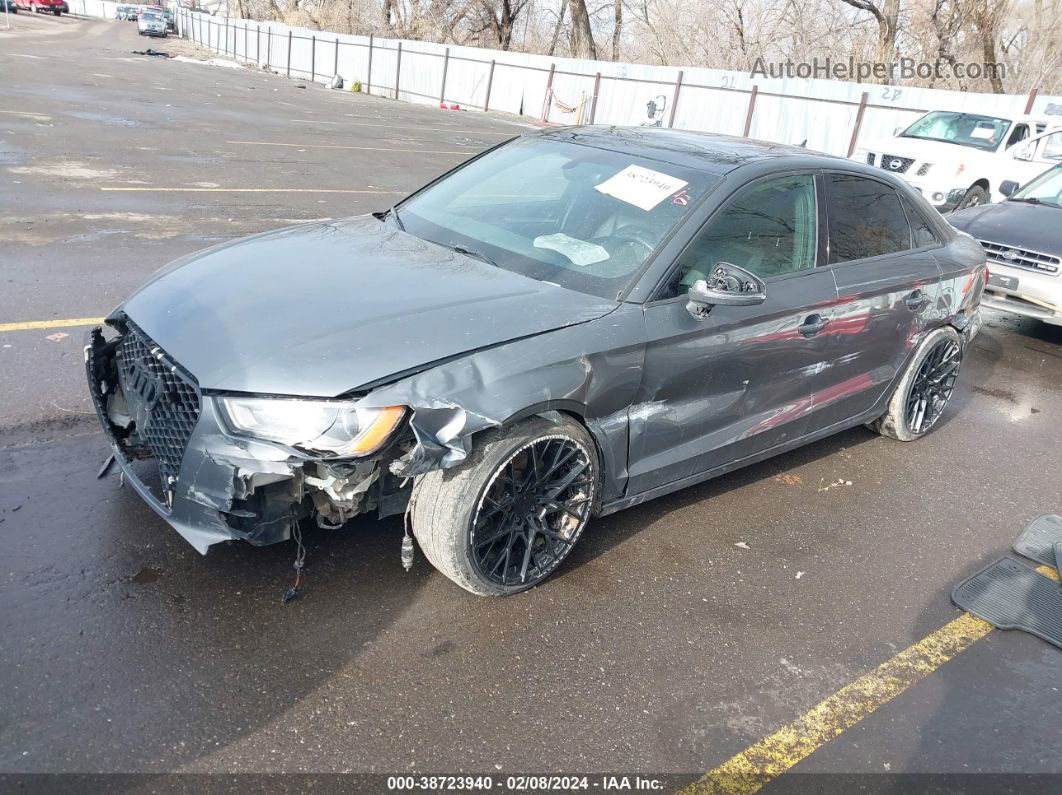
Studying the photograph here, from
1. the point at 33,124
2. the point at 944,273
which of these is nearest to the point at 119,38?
the point at 33,124

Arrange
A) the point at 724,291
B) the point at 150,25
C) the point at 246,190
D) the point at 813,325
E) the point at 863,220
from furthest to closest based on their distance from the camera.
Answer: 1. the point at 150,25
2. the point at 246,190
3. the point at 863,220
4. the point at 813,325
5. the point at 724,291

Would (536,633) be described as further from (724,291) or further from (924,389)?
(924,389)

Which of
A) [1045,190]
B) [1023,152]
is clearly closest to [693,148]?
[1045,190]

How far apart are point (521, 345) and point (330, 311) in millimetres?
710

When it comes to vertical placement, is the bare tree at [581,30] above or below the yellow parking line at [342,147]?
above

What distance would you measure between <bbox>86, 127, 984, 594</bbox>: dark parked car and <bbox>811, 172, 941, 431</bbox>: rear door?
0.02 meters

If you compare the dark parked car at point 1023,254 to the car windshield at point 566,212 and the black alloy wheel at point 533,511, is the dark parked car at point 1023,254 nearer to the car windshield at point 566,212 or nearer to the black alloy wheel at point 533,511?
the car windshield at point 566,212

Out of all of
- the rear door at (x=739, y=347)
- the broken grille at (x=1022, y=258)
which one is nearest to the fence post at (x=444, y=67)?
the broken grille at (x=1022, y=258)

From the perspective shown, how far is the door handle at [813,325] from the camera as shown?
3994mm

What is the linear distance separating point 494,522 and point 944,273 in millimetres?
3311

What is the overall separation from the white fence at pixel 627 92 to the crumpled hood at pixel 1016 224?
26.7 feet

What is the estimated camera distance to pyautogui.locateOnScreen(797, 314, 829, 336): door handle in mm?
3994

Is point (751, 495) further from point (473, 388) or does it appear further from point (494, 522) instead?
point (473, 388)

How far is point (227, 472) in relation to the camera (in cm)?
271
